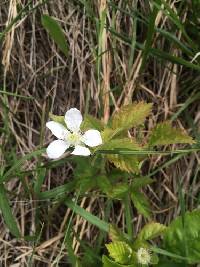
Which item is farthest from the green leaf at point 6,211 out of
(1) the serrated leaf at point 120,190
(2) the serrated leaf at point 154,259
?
(2) the serrated leaf at point 154,259

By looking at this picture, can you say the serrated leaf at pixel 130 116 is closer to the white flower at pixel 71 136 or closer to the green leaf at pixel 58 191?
the white flower at pixel 71 136

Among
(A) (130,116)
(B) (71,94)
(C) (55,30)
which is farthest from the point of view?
(B) (71,94)

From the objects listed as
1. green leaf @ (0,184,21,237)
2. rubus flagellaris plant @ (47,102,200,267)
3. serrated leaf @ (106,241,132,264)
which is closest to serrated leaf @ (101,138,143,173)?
rubus flagellaris plant @ (47,102,200,267)

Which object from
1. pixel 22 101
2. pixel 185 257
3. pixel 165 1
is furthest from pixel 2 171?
pixel 165 1

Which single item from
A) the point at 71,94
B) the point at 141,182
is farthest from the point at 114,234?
the point at 71,94

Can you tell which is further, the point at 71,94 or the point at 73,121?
the point at 71,94

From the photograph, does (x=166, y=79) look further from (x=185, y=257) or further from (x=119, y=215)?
(x=185, y=257)

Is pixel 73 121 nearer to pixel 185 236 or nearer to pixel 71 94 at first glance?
pixel 71 94

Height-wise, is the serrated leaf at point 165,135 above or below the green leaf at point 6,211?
above
